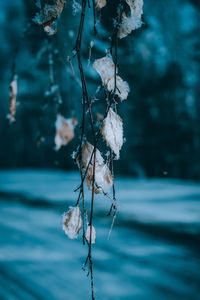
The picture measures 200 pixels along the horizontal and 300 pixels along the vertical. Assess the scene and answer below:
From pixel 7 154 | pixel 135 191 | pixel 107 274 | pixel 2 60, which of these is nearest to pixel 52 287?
pixel 107 274

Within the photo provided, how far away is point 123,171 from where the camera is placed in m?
11.6

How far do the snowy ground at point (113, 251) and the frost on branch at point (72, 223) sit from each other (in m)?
0.12

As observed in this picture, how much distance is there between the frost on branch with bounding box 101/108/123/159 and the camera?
0.63 meters

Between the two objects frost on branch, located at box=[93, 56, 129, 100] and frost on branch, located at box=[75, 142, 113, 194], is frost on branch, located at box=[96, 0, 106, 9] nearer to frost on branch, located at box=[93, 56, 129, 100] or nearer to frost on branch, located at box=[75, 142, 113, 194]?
frost on branch, located at box=[93, 56, 129, 100]

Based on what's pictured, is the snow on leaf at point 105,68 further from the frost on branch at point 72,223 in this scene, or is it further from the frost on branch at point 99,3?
the frost on branch at point 72,223

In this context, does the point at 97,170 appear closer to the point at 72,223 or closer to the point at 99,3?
the point at 72,223

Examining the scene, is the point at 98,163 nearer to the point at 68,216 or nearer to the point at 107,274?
the point at 68,216

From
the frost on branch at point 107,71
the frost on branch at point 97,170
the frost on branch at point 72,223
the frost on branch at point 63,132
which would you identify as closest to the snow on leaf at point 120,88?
the frost on branch at point 107,71

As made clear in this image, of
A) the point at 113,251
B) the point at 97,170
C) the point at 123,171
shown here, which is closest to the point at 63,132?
the point at 97,170

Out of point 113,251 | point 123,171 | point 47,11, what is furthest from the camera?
point 123,171

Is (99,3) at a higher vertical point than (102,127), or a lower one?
higher

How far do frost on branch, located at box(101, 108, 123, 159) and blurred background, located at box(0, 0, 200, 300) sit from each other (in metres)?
0.07

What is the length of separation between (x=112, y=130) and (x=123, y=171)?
11.0m

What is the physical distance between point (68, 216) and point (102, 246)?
387 centimetres
